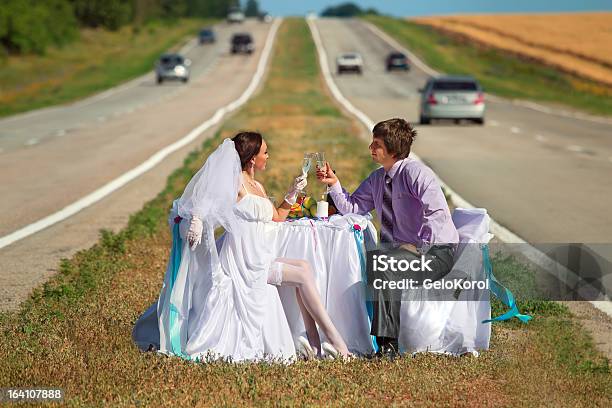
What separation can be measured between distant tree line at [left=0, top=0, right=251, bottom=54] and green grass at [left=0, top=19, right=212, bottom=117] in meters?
1.10

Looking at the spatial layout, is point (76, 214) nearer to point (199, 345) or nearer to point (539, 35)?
point (199, 345)

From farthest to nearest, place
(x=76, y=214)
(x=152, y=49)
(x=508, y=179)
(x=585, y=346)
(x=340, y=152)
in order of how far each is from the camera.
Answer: (x=152, y=49)
(x=340, y=152)
(x=508, y=179)
(x=76, y=214)
(x=585, y=346)

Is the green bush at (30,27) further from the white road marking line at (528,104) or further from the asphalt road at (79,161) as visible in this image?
the asphalt road at (79,161)

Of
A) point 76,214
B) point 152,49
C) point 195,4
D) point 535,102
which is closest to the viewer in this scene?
point 76,214

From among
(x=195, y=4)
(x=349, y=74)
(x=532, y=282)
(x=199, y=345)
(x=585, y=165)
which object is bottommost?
(x=195, y=4)

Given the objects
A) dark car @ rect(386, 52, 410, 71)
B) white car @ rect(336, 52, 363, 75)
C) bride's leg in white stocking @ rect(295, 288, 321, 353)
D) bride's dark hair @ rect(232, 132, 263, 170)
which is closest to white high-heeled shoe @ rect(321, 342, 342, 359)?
bride's leg in white stocking @ rect(295, 288, 321, 353)

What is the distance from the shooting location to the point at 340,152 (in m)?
23.6

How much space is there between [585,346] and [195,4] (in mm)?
173926

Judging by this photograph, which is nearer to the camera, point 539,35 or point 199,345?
point 199,345

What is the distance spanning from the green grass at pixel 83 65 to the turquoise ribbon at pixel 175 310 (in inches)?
1678

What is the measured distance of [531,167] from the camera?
75.8 ft

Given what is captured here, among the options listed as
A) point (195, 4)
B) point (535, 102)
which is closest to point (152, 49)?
point (535, 102)

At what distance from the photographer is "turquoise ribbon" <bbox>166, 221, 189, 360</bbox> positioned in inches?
286

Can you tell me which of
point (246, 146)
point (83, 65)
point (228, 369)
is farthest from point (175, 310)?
point (83, 65)
